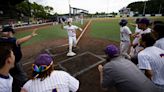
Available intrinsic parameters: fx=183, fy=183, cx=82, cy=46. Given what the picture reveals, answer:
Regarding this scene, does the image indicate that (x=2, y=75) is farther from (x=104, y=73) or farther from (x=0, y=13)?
(x=0, y=13)

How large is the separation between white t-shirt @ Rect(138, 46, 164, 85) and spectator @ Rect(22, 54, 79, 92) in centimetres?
154

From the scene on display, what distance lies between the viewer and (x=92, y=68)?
24.9 ft

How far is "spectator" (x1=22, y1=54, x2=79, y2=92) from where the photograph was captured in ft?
8.14

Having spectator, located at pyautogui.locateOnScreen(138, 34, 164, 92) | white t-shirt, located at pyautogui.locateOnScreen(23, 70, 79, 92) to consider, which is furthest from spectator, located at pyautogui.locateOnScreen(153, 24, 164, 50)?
white t-shirt, located at pyautogui.locateOnScreen(23, 70, 79, 92)

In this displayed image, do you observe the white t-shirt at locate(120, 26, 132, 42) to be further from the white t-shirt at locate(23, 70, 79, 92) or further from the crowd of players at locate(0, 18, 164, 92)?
the white t-shirt at locate(23, 70, 79, 92)

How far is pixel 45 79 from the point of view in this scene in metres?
2.54

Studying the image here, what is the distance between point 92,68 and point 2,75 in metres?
5.24

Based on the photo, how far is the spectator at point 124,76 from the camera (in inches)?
121

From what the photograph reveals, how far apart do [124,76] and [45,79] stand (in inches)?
53.8

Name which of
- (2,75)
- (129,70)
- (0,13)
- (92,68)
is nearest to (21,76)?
(2,75)

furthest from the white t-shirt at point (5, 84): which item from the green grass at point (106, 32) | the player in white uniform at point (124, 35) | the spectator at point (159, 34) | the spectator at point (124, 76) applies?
the green grass at point (106, 32)

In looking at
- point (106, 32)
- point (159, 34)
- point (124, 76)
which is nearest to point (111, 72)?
point (124, 76)

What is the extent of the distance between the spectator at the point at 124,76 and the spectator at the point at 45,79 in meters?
0.98

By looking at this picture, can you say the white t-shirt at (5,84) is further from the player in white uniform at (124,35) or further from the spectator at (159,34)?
the player in white uniform at (124,35)
